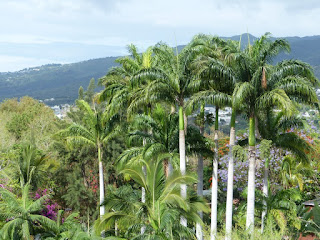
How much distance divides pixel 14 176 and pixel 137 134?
9811 millimetres

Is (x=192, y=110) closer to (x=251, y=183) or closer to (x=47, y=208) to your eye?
(x=251, y=183)

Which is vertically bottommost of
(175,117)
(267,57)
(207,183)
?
(207,183)

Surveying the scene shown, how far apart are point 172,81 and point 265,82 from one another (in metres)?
3.87

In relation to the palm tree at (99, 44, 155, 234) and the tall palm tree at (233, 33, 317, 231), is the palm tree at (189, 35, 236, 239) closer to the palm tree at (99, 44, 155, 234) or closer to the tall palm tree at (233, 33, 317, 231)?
the tall palm tree at (233, 33, 317, 231)

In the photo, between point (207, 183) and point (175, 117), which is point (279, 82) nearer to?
point (175, 117)

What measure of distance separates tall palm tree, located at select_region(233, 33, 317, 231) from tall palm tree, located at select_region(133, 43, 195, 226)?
2.59 meters

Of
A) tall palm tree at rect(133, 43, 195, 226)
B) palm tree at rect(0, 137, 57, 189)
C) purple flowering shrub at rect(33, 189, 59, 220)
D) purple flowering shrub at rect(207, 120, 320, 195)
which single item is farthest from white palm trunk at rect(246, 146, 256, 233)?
purple flowering shrub at rect(33, 189, 59, 220)

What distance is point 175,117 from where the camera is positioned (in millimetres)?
18141

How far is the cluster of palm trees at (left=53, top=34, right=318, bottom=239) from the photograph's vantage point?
1411 cm

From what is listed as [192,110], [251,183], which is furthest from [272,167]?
[192,110]

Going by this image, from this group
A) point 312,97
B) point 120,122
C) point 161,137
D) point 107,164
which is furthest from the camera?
point 107,164

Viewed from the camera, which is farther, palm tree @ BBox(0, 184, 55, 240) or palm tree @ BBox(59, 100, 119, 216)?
palm tree @ BBox(59, 100, 119, 216)

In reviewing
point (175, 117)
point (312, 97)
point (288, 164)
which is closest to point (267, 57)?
A: point (312, 97)

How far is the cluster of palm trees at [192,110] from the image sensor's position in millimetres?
14109
